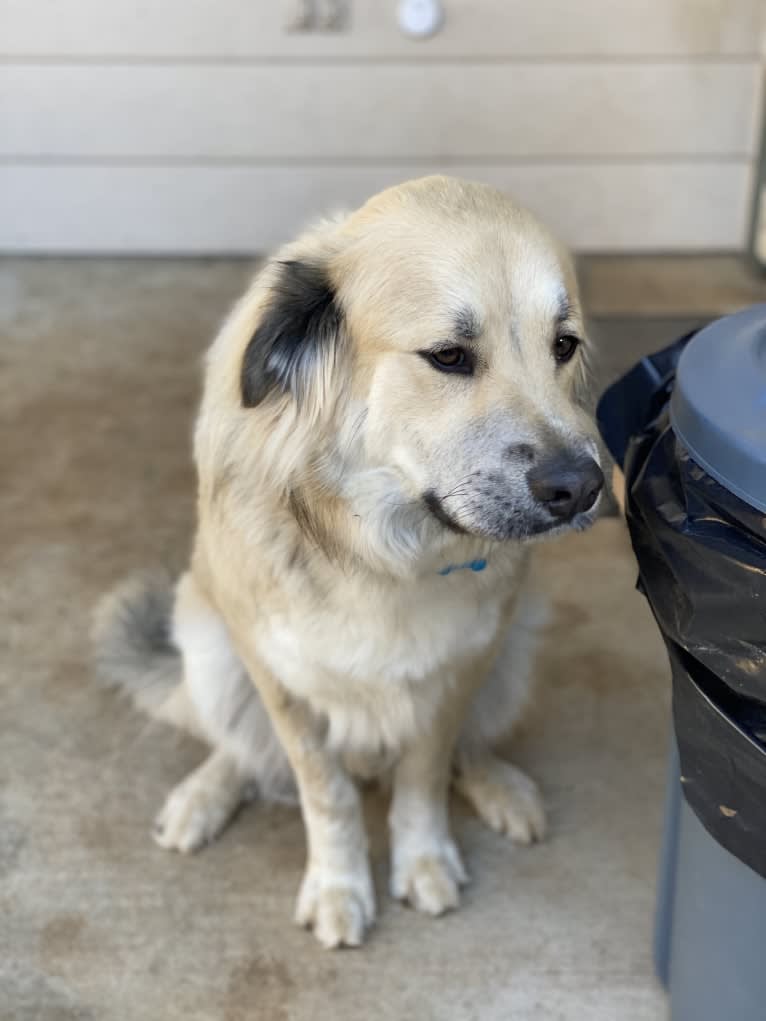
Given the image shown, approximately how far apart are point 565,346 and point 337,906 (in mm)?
847

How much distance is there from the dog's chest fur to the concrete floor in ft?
1.16

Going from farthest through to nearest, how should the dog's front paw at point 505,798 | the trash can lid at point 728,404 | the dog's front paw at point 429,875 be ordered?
1. the dog's front paw at point 505,798
2. the dog's front paw at point 429,875
3. the trash can lid at point 728,404

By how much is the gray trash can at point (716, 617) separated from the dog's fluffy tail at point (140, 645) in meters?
0.97

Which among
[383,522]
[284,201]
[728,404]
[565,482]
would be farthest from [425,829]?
[284,201]

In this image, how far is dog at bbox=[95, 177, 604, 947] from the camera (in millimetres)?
1205

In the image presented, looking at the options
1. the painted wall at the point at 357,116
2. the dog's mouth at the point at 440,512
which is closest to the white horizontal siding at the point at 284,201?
the painted wall at the point at 357,116

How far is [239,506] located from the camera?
1392mm

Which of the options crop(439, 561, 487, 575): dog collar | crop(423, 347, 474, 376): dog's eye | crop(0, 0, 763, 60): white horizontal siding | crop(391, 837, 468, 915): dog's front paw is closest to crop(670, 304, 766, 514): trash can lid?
crop(423, 347, 474, 376): dog's eye

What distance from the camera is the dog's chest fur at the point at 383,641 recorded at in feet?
4.51

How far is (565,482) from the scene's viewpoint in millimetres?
1169

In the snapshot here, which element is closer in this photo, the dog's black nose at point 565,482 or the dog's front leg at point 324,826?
the dog's black nose at point 565,482

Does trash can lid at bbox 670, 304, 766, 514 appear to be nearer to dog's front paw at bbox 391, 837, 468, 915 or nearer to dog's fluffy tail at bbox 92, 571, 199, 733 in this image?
dog's front paw at bbox 391, 837, 468, 915

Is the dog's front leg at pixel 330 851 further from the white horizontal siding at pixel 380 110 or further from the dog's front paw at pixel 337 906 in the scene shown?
the white horizontal siding at pixel 380 110

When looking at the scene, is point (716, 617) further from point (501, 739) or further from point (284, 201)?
point (284, 201)
